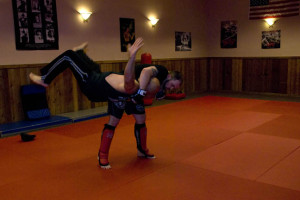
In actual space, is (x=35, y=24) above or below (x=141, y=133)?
above

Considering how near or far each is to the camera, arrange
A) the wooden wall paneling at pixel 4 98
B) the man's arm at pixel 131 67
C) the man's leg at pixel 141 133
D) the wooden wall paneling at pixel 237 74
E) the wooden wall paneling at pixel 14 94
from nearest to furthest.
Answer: the man's arm at pixel 131 67
the man's leg at pixel 141 133
the wooden wall paneling at pixel 4 98
the wooden wall paneling at pixel 14 94
the wooden wall paneling at pixel 237 74

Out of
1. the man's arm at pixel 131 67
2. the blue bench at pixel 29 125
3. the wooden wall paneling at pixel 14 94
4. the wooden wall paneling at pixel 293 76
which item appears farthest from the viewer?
the wooden wall paneling at pixel 293 76

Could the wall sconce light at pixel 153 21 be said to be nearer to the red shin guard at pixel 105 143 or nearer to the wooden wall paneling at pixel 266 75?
the wooden wall paneling at pixel 266 75

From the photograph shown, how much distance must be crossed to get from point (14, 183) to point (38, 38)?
4035 millimetres

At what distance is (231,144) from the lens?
193 inches

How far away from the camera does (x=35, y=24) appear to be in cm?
668

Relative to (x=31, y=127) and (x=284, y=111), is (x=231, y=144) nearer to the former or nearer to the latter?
(x=284, y=111)

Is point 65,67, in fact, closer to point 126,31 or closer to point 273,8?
point 126,31

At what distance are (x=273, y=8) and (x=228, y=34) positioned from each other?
1.74m

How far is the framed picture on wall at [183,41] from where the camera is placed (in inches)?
411

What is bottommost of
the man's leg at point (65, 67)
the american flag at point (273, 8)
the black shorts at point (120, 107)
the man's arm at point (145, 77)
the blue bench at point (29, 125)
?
the blue bench at point (29, 125)

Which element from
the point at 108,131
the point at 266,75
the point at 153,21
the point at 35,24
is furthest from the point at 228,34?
the point at 108,131

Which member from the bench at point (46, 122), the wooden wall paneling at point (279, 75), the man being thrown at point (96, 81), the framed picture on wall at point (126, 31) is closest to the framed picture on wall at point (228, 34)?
the wooden wall paneling at point (279, 75)

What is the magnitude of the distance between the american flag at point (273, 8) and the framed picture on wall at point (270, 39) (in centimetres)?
52
